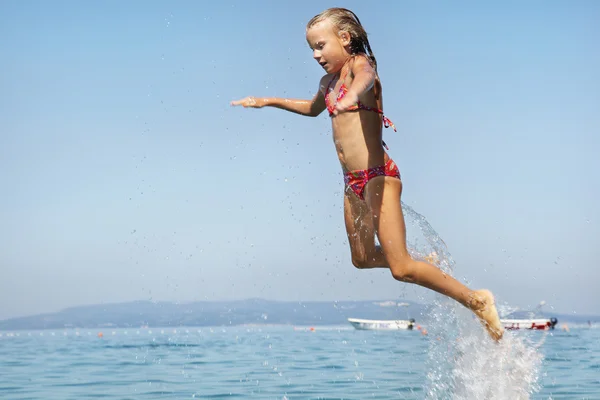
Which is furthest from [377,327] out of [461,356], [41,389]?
[461,356]

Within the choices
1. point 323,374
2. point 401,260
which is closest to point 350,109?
point 401,260

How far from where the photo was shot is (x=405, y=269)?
644 centimetres

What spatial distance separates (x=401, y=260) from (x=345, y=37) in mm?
1856

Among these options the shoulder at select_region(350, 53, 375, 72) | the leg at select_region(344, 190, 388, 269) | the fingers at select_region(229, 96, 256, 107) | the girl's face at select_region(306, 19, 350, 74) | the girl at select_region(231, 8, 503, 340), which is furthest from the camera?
the fingers at select_region(229, 96, 256, 107)

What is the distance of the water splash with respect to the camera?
22.2ft

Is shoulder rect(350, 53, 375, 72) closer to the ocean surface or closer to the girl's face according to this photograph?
the girl's face

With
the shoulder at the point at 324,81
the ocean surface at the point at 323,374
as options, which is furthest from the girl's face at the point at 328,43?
the ocean surface at the point at 323,374

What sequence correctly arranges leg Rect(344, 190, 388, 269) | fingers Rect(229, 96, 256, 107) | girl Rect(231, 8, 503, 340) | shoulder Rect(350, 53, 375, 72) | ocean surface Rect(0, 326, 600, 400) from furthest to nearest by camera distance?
fingers Rect(229, 96, 256, 107)
ocean surface Rect(0, 326, 600, 400)
leg Rect(344, 190, 388, 269)
girl Rect(231, 8, 503, 340)
shoulder Rect(350, 53, 375, 72)

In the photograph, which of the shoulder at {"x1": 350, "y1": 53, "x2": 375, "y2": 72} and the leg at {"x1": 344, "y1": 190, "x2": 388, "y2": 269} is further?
the leg at {"x1": 344, "y1": 190, "x2": 388, "y2": 269}

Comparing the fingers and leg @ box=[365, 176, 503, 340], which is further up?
the fingers

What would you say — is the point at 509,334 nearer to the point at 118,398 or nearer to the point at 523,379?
the point at 523,379

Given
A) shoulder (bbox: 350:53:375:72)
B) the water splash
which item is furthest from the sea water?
shoulder (bbox: 350:53:375:72)

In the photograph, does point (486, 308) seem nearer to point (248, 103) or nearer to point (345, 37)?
point (345, 37)

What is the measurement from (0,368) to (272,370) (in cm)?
556
